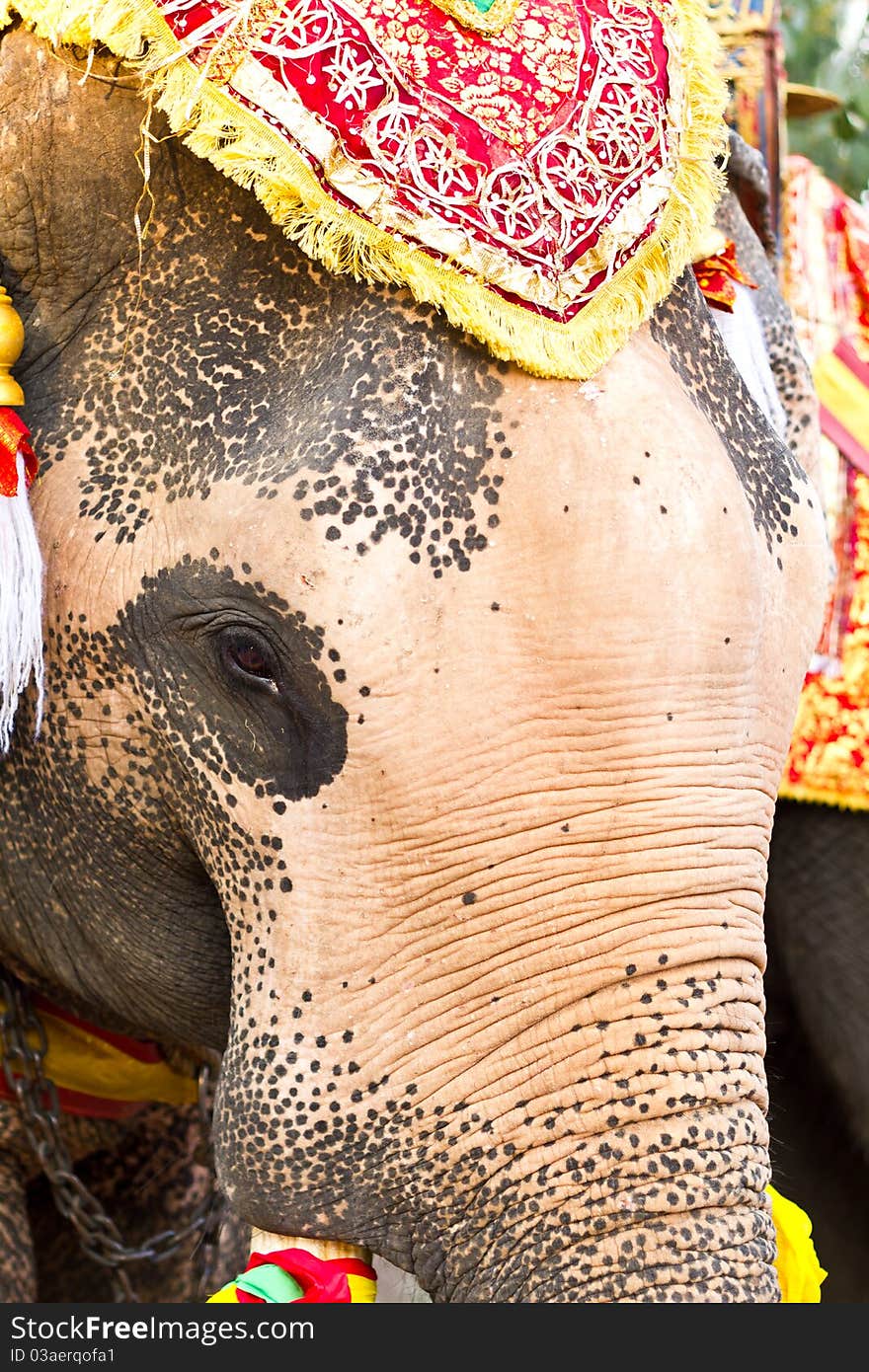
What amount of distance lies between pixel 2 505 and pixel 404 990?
0.49 meters

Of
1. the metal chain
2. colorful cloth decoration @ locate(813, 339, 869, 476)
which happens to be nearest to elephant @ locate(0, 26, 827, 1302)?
the metal chain

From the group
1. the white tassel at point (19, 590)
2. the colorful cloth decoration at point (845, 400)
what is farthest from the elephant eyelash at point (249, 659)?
the colorful cloth decoration at point (845, 400)


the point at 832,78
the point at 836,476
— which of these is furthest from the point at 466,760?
the point at 832,78

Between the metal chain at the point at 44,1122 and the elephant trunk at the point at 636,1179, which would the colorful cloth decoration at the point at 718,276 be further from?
the metal chain at the point at 44,1122

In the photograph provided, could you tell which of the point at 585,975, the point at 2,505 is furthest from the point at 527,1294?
the point at 2,505

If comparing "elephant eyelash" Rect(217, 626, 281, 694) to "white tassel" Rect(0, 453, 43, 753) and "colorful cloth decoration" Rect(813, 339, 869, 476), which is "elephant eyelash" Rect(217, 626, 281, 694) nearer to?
"white tassel" Rect(0, 453, 43, 753)

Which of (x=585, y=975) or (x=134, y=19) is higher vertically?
(x=134, y=19)

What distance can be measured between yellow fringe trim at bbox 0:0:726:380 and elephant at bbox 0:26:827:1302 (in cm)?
2

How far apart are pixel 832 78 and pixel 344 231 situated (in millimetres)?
2946

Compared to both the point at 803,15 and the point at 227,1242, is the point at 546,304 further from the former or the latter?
the point at 803,15

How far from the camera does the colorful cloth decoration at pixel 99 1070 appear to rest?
1.85 metres

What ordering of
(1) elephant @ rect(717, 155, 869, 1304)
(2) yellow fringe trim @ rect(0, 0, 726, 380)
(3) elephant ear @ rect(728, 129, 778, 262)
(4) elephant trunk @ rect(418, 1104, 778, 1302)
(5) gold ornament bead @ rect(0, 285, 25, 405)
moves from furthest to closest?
(1) elephant @ rect(717, 155, 869, 1304), (3) elephant ear @ rect(728, 129, 778, 262), (5) gold ornament bead @ rect(0, 285, 25, 405), (2) yellow fringe trim @ rect(0, 0, 726, 380), (4) elephant trunk @ rect(418, 1104, 778, 1302)

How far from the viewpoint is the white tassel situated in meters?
1.46

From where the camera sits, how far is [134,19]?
1.42 metres
